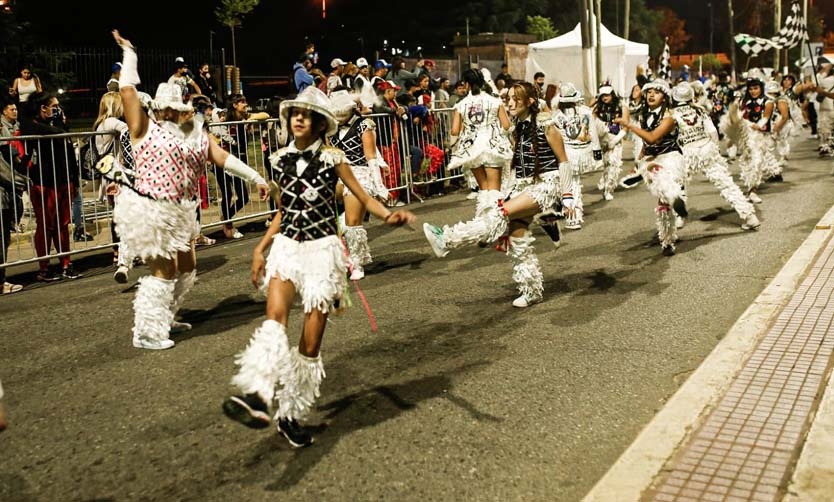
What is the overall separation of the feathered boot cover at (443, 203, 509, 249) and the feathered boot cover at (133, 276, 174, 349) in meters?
2.29

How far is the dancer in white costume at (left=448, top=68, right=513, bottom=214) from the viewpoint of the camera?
9031 mm

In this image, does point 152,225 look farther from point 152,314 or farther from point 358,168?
point 358,168

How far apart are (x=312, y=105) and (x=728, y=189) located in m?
7.74

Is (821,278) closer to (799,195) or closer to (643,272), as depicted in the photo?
(643,272)

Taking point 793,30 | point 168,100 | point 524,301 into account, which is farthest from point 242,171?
point 793,30

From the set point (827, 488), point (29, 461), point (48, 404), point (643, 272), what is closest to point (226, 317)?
point (48, 404)

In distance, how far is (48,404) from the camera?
18.0 feet

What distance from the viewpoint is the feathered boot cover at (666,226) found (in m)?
9.41

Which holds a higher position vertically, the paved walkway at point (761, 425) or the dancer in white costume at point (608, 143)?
the dancer in white costume at point (608, 143)

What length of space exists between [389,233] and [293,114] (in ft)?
22.8

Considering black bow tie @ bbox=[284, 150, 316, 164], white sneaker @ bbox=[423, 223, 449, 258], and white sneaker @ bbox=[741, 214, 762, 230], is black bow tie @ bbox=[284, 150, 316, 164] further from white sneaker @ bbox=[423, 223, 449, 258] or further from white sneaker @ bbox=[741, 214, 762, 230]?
white sneaker @ bbox=[741, 214, 762, 230]

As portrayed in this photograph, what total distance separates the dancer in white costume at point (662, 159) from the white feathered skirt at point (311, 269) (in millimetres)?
5352

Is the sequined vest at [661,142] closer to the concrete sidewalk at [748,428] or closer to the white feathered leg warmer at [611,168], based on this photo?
the concrete sidewalk at [748,428]

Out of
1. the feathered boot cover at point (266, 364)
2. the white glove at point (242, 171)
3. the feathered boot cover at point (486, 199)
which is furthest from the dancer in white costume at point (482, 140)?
the feathered boot cover at point (266, 364)
